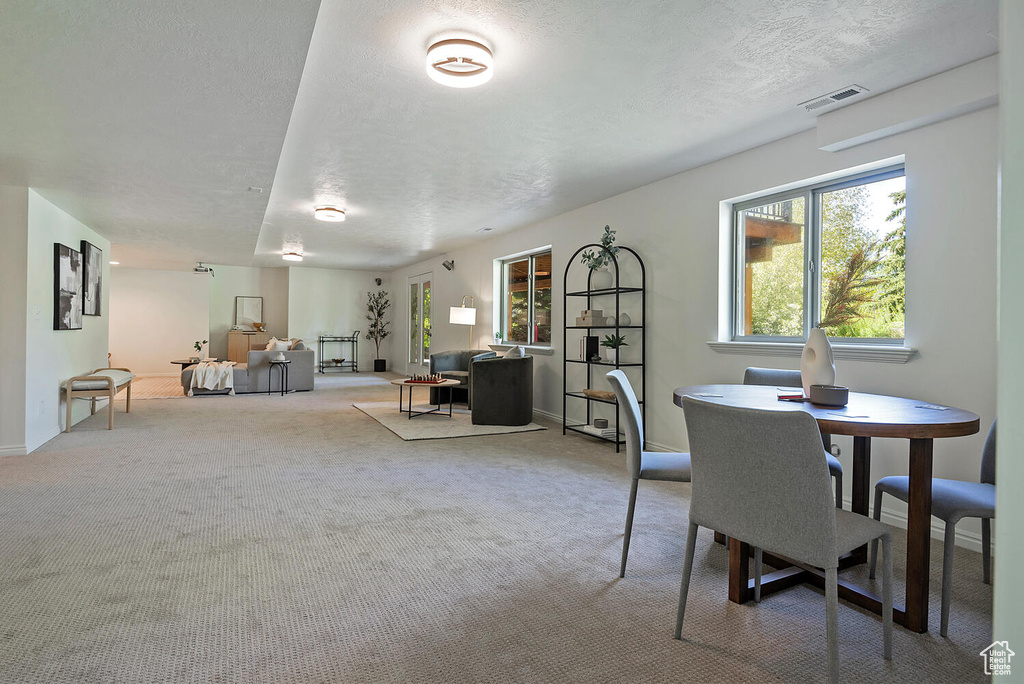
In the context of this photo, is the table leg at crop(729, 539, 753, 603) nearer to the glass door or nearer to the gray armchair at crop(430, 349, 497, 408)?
the gray armchair at crop(430, 349, 497, 408)

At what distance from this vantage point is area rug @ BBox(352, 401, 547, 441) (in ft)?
18.4

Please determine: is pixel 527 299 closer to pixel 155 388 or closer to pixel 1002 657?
pixel 155 388

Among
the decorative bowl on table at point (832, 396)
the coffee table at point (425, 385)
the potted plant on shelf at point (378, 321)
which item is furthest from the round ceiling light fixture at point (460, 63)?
the potted plant on shelf at point (378, 321)

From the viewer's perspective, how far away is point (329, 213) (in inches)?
242

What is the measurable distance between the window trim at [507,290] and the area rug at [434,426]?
1.21 m

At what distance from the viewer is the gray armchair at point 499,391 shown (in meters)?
6.05

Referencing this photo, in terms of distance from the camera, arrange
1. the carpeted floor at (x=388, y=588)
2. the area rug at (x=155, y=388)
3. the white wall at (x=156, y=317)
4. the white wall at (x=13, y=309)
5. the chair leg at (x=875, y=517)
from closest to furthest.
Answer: the carpeted floor at (x=388, y=588) < the chair leg at (x=875, y=517) < the white wall at (x=13, y=309) < the area rug at (x=155, y=388) < the white wall at (x=156, y=317)

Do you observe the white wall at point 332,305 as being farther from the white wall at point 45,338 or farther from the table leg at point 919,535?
the table leg at point 919,535

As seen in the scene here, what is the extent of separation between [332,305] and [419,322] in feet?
8.44

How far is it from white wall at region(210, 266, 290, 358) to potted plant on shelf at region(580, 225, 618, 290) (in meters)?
8.82

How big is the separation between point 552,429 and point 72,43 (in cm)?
480

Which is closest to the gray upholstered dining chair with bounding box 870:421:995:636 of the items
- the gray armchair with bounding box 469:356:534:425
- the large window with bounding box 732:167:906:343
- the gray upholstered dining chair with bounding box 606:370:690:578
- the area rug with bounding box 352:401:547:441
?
the gray upholstered dining chair with bounding box 606:370:690:578

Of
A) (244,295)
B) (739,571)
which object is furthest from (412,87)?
(244,295)

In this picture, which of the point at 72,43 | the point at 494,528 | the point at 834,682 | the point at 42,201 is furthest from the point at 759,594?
the point at 42,201
